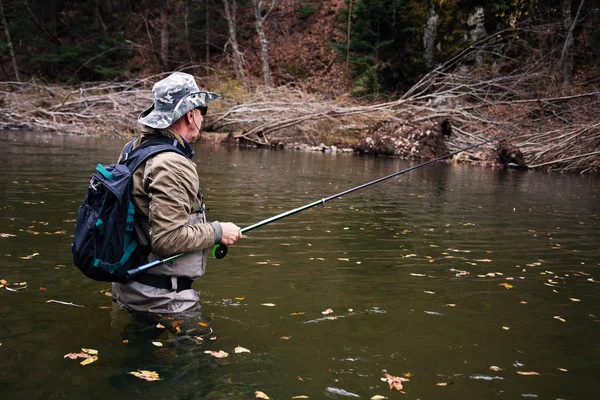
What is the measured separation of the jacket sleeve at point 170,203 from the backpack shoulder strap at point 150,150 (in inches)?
1.5

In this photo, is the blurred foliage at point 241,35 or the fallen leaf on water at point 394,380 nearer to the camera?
the fallen leaf on water at point 394,380

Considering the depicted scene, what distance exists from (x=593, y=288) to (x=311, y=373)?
3.39 meters

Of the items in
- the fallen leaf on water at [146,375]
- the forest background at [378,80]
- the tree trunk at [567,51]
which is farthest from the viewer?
the tree trunk at [567,51]

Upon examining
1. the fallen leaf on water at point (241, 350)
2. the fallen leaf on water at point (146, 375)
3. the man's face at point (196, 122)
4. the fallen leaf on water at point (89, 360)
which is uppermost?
the man's face at point (196, 122)

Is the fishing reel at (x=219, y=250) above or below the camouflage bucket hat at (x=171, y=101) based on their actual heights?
below

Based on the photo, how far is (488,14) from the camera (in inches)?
986

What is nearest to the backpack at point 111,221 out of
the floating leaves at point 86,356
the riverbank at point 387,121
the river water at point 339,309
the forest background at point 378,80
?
the floating leaves at point 86,356

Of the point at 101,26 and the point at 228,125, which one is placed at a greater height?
the point at 101,26

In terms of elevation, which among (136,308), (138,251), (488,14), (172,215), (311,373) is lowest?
(311,373)

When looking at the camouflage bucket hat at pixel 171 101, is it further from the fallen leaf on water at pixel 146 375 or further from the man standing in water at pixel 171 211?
the fallen leaf on water at pixel 146 375

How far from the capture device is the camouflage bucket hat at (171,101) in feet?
11.8

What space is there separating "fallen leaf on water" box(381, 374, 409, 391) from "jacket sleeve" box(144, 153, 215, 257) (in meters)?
1.34

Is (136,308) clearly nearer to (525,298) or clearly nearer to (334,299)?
(334,299)

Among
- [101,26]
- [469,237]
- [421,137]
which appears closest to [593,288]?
[469,237]
